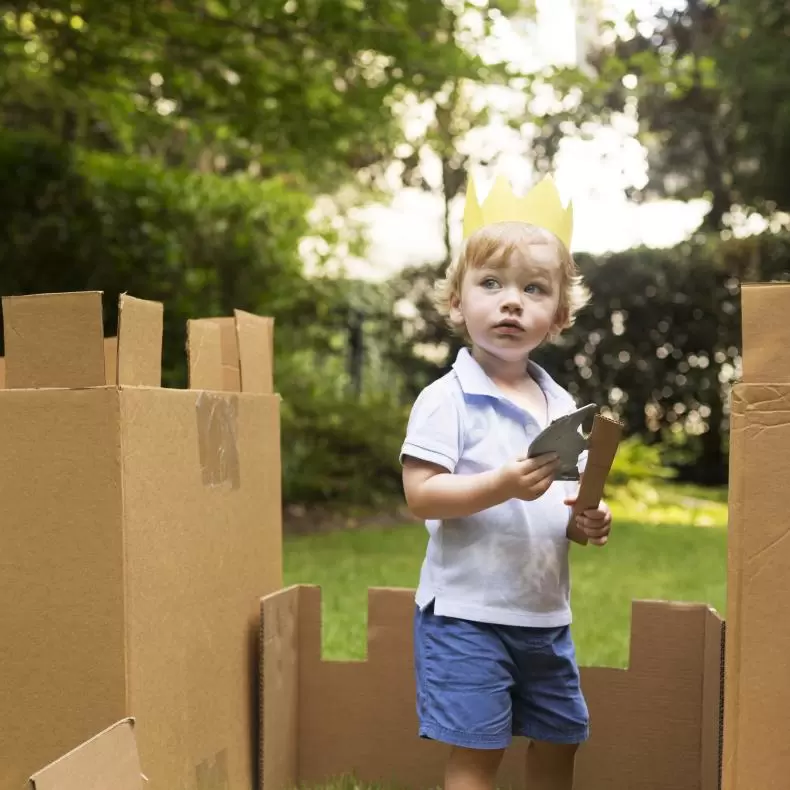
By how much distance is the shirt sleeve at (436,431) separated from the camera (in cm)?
148

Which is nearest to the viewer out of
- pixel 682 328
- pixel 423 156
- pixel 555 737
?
pixel 555 737

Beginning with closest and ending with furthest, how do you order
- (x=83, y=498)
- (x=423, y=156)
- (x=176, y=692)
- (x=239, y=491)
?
(x=83, y=498)
(x=176, y=692)
(x=239, y=491)
(x=423, y=156)

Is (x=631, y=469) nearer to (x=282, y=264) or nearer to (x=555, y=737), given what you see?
(x=282, y=264)

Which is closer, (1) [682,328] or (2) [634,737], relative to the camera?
(2) [634,737]

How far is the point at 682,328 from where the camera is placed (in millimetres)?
8109

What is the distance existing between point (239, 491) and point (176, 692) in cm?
35

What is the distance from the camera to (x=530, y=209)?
5.24 ft

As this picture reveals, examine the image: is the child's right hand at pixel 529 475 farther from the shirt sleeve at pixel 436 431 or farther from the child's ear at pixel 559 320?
the child's ear at pixel 559 320

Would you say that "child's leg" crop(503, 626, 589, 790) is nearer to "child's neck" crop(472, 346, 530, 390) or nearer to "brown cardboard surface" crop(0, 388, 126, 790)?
"child's neck" crop(472, 346, 530, 390)

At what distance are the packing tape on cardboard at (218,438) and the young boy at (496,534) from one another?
0.29 meters

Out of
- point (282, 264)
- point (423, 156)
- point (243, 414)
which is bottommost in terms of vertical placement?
point (243, 414)

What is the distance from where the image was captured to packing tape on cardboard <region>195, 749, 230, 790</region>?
1.47m

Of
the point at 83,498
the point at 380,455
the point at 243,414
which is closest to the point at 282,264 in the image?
the point at 380,455

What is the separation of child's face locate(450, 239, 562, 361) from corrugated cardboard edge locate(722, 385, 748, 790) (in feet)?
1.66
